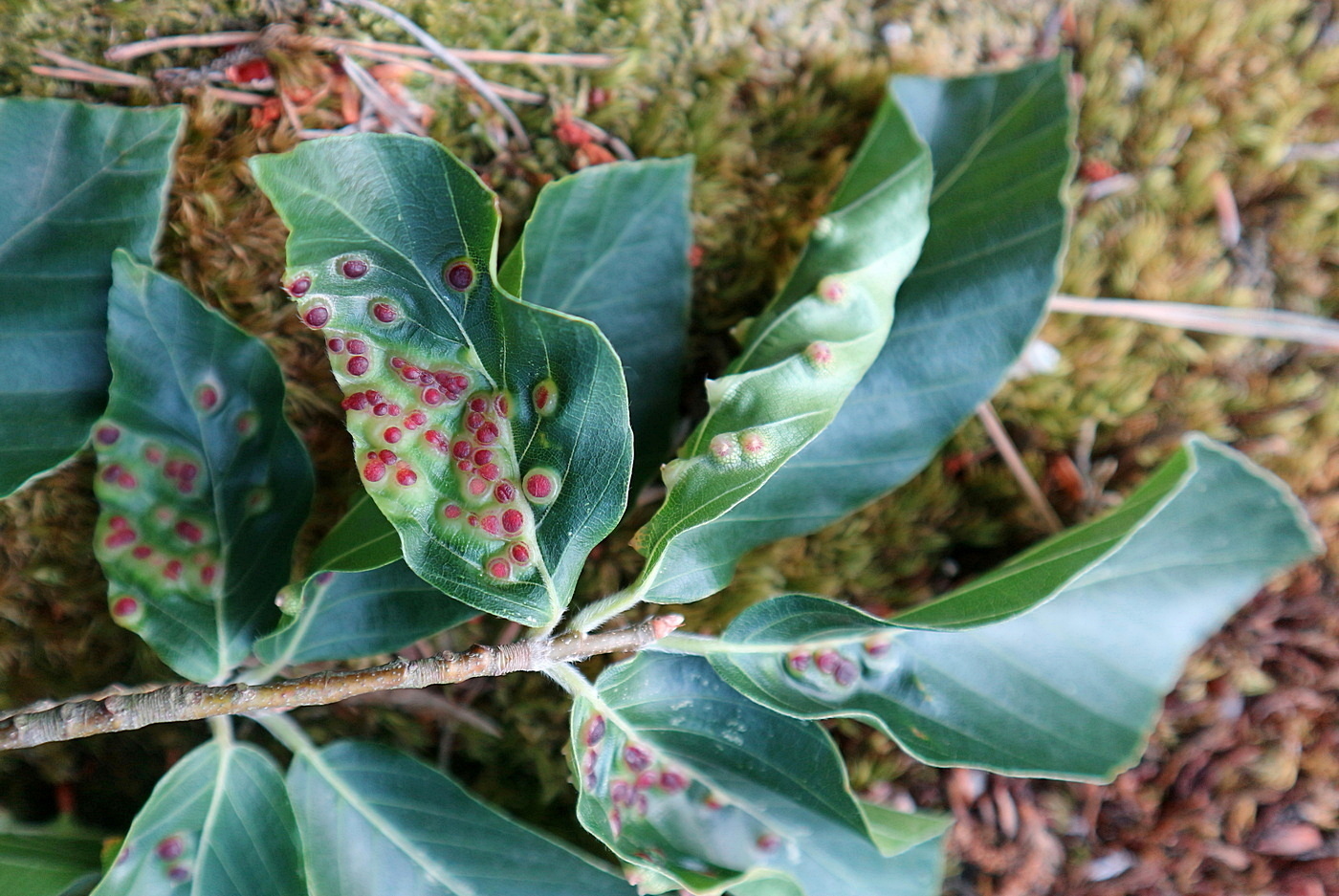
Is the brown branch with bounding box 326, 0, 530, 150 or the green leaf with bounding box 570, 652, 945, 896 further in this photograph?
the brown branch with bounding box 326, 0, 530, 150

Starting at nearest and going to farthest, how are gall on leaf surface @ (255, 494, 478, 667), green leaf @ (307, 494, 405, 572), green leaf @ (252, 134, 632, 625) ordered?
green leaf @ (252, 134, 632, 625) → green leaf @ (307, 494, 405, 572) → gall on leaf surface @ (255, 494, 478, 667)

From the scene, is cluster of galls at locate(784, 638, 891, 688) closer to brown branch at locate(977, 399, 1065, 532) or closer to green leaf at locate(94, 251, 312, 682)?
brown branch at locate(977, 399, 1065, 532)

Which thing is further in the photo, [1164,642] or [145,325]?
[1164,642]

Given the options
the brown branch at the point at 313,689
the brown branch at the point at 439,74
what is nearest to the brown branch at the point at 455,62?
the brown branch at the point at 439,74

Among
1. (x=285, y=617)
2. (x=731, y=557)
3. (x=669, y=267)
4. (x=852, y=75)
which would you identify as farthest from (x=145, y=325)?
(x=852, y=75)

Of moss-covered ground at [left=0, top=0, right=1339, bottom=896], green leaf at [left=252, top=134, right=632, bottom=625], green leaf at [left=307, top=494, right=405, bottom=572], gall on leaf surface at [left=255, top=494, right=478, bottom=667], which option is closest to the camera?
green leaf at [left=252, top=134, right=632, bottom=625]

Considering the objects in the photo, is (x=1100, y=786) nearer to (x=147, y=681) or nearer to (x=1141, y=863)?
(x=1141, y=863)

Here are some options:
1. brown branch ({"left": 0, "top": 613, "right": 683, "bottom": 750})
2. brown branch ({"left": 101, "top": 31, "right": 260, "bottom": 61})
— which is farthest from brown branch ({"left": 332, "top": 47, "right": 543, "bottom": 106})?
brown branch ({"left": 0, "top": 613, "right": 683, "bottom": 750})
